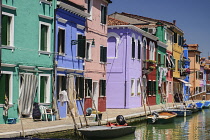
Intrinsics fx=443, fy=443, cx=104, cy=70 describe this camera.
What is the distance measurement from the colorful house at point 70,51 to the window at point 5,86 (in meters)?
3.99

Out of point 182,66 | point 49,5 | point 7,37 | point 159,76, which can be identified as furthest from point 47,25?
point 182,66

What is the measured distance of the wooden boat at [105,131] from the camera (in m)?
19.3

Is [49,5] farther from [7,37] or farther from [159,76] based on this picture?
[159,76]

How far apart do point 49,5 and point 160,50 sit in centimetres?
2479

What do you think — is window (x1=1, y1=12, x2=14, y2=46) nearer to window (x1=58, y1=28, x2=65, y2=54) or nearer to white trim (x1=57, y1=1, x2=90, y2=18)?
white trim (x1=57, y1=1, x2=90, y2=18)

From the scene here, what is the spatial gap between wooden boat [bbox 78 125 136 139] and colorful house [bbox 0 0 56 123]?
11.8ft

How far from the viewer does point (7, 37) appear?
2044 cm

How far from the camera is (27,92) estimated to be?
21.7 metres

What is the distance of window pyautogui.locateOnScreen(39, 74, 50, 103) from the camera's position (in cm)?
2302

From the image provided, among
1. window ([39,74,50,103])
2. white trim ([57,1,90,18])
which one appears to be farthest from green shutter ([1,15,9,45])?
white trim ([57,1,90,18])

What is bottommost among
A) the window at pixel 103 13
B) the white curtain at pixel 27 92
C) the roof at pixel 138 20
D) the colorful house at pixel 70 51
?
the white curtain at pixel 27 92

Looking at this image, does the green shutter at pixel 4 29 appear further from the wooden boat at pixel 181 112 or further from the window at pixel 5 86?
the wooden boat at pixel 181 112

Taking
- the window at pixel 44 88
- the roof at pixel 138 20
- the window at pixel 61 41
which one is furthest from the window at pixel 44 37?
the roof at pixel 138 20

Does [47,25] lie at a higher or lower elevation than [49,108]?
higher
